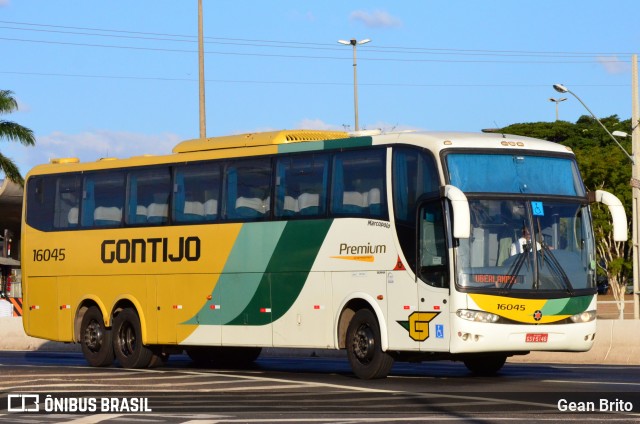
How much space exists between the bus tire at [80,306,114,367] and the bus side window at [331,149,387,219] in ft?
21.0

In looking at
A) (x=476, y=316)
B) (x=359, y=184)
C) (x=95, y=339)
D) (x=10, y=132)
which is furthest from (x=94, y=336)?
(x=10, y=132)

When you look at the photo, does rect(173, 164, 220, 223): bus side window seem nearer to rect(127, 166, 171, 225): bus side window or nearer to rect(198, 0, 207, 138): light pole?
rect(127, 166, 171, 225): bus side window

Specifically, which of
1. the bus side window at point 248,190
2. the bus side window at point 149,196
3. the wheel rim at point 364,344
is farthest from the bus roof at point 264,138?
the wheel rim at point 364,344

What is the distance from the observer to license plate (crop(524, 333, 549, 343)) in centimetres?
1966

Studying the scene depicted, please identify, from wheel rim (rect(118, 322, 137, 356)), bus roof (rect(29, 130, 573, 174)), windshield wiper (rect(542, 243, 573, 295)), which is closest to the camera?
windshield wiper (rect(542, 243, 573, 295))

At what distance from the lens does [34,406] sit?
16.1m

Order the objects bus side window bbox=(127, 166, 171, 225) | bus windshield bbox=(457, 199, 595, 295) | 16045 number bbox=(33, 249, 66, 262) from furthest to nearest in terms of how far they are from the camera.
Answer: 16045 number bbox=(33, 249, 66, 262) → bus side window bbox=(127, 166, 171, 225) → bus windshield bbox=(457, 199, 595, 295)

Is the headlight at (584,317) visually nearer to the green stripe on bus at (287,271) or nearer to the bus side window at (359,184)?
the bus side window at (359,184)

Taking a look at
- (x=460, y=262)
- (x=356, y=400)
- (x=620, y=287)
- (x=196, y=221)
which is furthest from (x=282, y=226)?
(x=620, y=287)

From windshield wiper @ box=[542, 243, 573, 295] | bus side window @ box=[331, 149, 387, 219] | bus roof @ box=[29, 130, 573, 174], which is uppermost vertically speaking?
bus roof @ box=[29, 130, 573, 174]

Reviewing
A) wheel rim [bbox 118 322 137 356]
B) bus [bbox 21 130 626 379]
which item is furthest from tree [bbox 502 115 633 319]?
wheel rim [bbox 118 322 137 356]

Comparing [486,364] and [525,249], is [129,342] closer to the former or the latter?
[486,364]

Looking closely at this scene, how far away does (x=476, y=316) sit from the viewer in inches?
766

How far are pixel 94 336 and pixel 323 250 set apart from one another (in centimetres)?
633
